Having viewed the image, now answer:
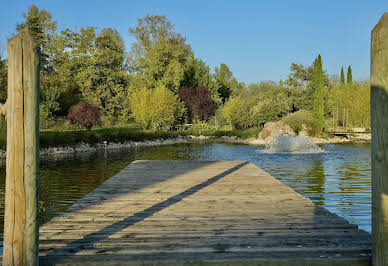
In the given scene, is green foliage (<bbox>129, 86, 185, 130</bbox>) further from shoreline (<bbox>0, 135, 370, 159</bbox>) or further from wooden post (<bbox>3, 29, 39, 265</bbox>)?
wooden post (<bbox>3, 29, 39, 265</bbox>)

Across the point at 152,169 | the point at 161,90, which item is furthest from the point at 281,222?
the point at 161,90

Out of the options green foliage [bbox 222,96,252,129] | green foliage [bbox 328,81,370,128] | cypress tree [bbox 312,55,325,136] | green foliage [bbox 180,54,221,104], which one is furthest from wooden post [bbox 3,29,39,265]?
green foliage [bbox 180,54,221,104]

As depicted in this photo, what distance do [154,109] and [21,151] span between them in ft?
90.1

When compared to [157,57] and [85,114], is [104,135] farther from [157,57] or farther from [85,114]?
[157,57]

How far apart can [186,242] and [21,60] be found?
178 cm

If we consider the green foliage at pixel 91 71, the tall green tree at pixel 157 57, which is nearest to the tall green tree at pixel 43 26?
the green foliage at pixel 91 71

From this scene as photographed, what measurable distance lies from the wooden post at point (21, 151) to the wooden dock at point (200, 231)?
25 cm

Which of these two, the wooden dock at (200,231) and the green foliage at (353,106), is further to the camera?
the green foliage at (353,106)

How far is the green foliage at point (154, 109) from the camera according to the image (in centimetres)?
2966

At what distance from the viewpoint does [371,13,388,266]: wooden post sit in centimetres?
234

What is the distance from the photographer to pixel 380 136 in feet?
7.74

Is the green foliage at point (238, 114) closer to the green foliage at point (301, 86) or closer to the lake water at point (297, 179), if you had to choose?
the green foliage at point (301, 86)

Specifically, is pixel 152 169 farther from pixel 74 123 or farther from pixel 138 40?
pixel 138 40

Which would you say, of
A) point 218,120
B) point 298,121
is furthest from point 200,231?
point 218,120
